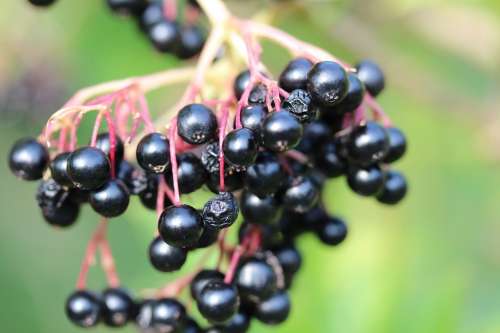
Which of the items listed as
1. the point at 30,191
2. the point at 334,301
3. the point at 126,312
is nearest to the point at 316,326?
the point at 334,301

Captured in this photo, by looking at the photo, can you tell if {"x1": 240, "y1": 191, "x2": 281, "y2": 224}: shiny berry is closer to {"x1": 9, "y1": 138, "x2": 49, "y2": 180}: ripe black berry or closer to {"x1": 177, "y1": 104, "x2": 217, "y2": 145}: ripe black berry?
{"x1": 177, "y1": 104, "x2": 217, "y2": 145}: ripe black berry

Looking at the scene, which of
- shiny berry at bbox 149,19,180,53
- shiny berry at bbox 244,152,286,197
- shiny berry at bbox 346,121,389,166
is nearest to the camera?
shiny berry at bbox 244,152,286,197

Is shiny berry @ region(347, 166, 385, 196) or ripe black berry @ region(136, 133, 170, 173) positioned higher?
shiny berry @ region(347, 166, 385, 196)

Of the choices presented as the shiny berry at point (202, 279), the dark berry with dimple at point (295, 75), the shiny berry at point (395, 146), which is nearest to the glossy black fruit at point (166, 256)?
the shiny berry at point (202, 279)

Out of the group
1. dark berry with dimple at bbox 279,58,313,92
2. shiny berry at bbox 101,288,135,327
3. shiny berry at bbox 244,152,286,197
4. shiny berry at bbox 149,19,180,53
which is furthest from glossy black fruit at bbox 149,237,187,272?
shiny berry at bbox 149,19,180,53

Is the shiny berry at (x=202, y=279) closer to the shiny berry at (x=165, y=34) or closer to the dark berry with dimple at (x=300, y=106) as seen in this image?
the dark berry with dimple at (x=300, y=106)

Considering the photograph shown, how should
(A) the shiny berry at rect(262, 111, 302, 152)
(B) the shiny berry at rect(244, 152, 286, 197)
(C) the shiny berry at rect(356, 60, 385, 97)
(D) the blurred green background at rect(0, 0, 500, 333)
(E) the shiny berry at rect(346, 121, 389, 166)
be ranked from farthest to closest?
(D) the blurred green background at rect(0, 0, 500, 333) < (C) the shiny berry at rect(356, 60, 385, 97) < (E) the shiny berry at rect(346, 121, 389, 166) < (B) the shiny berry at rect(244, 152, 286, 197) < (A) the shiny berry at rect(262, 111, 302, 152)

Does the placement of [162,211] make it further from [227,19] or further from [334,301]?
[334,301]
